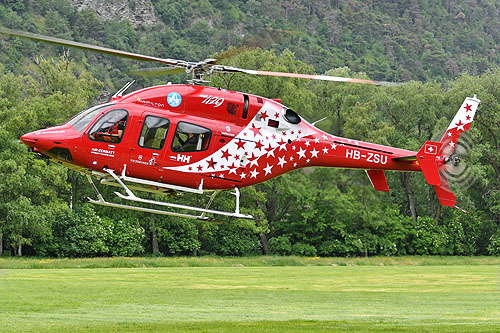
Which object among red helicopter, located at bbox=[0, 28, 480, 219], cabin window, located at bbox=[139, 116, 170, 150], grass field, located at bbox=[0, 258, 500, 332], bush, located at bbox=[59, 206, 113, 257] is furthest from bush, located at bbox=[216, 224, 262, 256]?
cabin window, located at bbox=[139, 116, 170, 150]

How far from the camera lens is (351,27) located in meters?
188

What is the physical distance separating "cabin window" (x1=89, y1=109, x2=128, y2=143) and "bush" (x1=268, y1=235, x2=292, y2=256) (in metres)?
46.6

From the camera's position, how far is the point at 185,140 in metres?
19.3

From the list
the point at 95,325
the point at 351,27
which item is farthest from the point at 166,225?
the point at 351,27

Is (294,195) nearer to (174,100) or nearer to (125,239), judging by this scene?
(125,239)

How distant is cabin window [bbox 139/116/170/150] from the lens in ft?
62.3

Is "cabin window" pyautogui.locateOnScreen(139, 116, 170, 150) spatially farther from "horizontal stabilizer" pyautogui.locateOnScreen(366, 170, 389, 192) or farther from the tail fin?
the tail fin

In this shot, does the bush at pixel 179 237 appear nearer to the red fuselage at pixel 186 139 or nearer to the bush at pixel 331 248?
the bush at pixel 331 248

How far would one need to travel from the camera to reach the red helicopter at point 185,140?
61.9 ft

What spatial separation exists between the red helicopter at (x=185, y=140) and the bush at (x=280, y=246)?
44105 millimetres

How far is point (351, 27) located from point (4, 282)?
166 m

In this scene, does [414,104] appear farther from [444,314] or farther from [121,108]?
[121,108]

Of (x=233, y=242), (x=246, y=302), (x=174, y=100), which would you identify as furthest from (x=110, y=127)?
(x=233, y=242)

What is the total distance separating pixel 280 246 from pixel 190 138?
46.1 m
